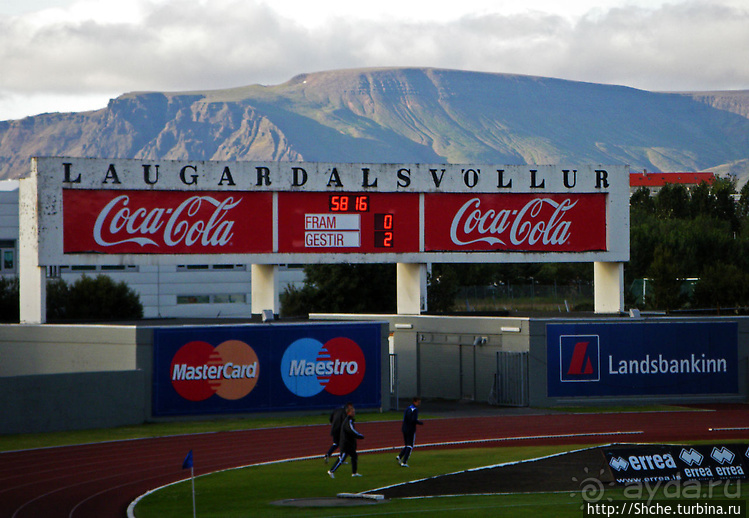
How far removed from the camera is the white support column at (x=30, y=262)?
39812 millimetres

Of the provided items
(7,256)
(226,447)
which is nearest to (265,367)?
(226,447)

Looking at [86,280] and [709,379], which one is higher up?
[86,280]

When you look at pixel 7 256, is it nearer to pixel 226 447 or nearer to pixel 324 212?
pixel 324 212

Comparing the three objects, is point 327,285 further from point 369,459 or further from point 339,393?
point 369,459

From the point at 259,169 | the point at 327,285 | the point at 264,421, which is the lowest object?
the point at 264,421

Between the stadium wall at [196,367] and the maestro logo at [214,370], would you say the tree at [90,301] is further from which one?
the maestro logo at [214,370]

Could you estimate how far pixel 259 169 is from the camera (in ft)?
140

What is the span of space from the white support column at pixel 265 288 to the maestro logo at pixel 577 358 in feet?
41.3

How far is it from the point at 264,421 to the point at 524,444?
10490 mm

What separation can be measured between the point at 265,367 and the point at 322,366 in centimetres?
217

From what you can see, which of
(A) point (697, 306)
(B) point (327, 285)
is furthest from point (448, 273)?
(A) point (697, 306)

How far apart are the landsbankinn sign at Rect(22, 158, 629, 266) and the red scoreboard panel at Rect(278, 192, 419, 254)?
43 mm

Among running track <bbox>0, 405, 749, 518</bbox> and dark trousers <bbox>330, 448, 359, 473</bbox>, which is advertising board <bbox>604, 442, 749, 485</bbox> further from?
running track <bbox>0, 405, 749, 518</bbox>

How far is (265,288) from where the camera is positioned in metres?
44.2
